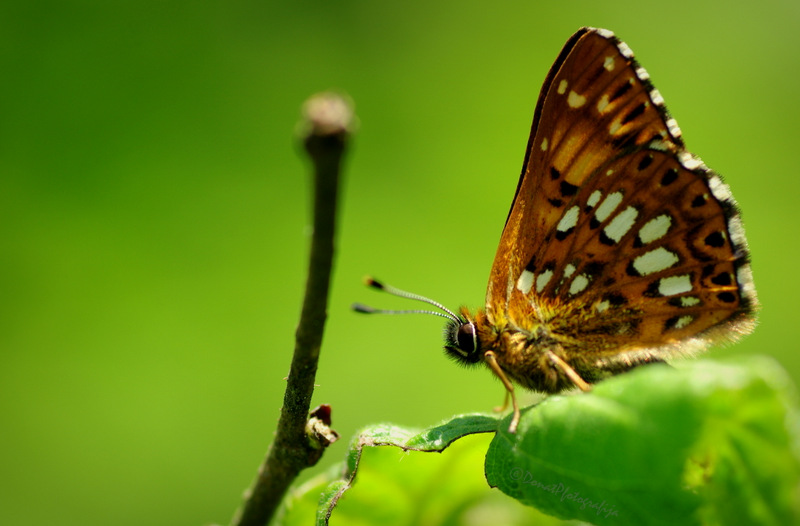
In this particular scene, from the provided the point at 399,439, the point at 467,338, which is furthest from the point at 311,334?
the point at 467,338

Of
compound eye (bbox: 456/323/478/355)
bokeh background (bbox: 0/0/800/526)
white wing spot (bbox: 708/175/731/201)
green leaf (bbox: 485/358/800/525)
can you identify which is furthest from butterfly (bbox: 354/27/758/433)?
bokeh background (bbox: 0/0/800/526)

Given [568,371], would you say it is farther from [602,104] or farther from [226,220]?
[226,220]

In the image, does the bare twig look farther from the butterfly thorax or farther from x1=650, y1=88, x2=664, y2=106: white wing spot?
x1=650, y1=88, x2=664, y2=106: white wing spot

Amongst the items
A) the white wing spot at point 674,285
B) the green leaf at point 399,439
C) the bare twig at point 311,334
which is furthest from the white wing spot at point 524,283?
the bare twig at point 311,334

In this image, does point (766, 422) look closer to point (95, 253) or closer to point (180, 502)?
point (180, 502)

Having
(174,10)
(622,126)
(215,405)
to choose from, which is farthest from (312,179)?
(174,10)

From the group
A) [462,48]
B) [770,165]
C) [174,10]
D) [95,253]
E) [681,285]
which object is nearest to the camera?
[681,285]

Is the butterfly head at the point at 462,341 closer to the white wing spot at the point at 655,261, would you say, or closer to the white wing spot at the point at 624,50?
the white wing spot at the point at 655,261
